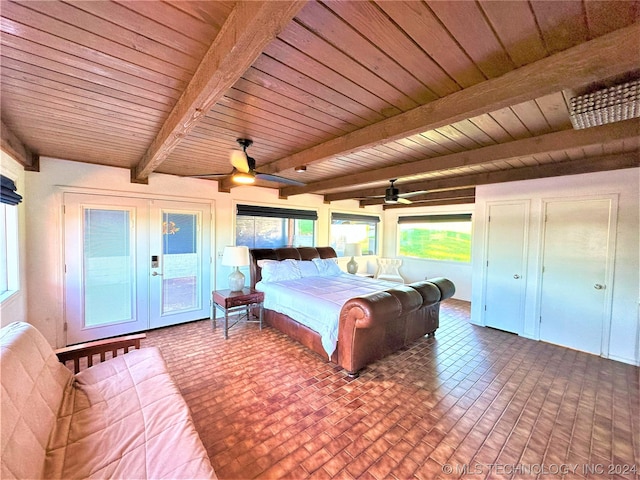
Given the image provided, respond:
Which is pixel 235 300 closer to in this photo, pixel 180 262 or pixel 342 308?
pixel 180 262

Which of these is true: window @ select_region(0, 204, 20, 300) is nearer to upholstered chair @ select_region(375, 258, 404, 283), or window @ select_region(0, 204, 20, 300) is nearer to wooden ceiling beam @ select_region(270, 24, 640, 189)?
wooden ceiling beam @ select_region(270, 24, 640, 189)

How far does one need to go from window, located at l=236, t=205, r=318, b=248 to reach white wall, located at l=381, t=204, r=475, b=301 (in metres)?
2.77

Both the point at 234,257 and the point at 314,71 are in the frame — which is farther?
the point at 234,257

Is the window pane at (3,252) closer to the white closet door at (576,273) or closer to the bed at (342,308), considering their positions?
the bed at (342,308)


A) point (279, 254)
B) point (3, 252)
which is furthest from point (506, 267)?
point (3, 252)

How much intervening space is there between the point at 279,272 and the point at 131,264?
2154 mm

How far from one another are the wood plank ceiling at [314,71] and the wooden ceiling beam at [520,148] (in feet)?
0.03

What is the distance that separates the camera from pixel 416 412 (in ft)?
7.14

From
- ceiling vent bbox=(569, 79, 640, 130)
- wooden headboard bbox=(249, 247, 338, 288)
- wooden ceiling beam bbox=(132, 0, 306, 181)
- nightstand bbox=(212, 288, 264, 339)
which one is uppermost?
ceiling vent bbox=(569, 79, 640, 130)

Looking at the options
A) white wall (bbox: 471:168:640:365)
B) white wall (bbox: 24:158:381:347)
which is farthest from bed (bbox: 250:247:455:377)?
white wall (bbox: 24:158:381:347)

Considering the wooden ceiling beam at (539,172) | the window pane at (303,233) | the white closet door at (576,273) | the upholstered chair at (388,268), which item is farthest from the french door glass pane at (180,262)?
the white closet door at (576,273)

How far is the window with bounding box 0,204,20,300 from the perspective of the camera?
2557 mm

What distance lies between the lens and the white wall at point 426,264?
237 inches

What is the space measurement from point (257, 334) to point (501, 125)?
3.80 m
